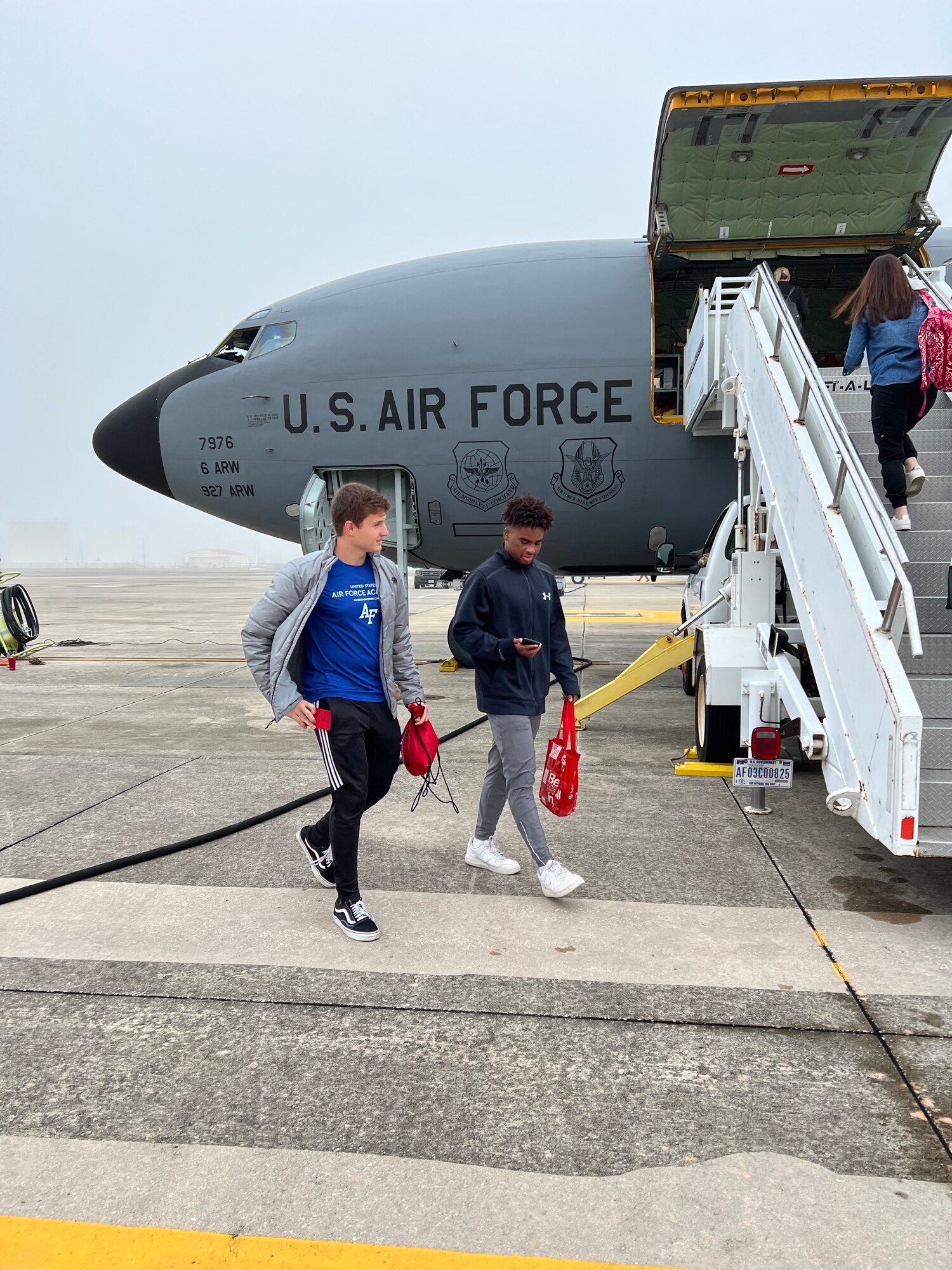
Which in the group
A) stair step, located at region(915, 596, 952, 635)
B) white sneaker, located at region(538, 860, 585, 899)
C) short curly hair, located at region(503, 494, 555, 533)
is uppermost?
short curly hair, located at region(503, 494, 555, 533)

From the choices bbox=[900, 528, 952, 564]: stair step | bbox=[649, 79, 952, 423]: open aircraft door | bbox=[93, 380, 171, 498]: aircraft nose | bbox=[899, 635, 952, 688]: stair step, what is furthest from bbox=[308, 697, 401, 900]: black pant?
bbox=[93, 380, 171, 498]: aircraft nose

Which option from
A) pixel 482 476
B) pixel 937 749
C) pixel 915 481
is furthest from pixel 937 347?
pixel 482 476

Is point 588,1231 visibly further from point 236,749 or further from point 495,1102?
point 236,749

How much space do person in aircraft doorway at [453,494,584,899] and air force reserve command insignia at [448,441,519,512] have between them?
560 cm

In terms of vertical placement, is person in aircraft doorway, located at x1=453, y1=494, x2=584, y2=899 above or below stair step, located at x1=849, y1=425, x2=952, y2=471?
below

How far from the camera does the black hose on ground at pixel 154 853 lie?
4.41 meters

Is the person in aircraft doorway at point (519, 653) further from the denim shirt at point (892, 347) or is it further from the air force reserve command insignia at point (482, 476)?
the air force reserve command insignia at point (482, 476)

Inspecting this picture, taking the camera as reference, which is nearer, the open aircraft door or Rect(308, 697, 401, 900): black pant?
Rect(308, 697, 401, 900): black pant

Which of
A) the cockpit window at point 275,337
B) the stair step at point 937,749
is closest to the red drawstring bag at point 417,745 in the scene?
the stair step at point 937,749

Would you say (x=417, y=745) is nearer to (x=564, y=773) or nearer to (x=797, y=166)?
(x=564, y=773)

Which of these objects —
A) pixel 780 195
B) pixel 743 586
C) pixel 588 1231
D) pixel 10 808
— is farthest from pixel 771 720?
pixel 780 195

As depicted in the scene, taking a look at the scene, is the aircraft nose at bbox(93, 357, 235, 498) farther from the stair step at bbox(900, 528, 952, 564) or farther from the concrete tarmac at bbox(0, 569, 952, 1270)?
the stair step at bbox(900, 528, 952, 564)

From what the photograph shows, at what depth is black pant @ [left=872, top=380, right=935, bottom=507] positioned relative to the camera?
5383 millimetres

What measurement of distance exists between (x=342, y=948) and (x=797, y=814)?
3252mm
